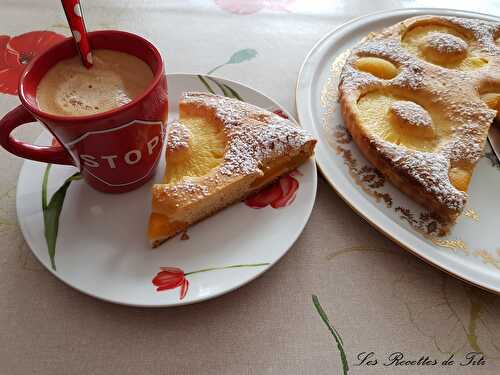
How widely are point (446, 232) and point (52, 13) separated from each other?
57.6 inches

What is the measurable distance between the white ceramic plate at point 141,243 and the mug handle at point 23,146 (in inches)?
3.1

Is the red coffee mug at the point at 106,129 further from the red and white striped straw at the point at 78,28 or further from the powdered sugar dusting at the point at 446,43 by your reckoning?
the powdered sugar dusting at the point at 446,43

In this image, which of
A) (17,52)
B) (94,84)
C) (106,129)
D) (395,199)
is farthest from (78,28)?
(395,199)

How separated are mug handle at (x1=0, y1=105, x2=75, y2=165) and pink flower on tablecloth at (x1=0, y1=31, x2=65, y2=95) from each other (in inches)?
18.3

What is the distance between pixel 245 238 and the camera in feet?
2.85

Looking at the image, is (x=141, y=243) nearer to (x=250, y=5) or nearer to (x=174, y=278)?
(x=174, y=278)

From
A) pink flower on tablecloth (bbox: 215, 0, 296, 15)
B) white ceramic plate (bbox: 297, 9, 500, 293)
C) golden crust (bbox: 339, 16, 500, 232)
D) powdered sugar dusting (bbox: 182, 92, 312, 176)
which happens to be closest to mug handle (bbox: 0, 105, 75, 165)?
powdered sugar dusting (bbox: 182, 92, 312, 176)

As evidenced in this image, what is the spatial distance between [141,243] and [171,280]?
0.38 feet

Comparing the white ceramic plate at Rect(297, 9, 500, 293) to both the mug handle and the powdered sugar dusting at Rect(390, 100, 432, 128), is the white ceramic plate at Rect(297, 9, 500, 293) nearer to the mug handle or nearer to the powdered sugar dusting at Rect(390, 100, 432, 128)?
the powdered sugar dusting at Rect(390, 100, 432, 128)

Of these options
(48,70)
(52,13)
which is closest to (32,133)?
(48,70)

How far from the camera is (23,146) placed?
0.87 m

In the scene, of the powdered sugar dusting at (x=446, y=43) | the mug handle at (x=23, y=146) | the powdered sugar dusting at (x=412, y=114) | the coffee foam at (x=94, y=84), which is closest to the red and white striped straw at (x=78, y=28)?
the coffee foam at (x=94, y=84)

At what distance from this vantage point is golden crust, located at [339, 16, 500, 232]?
0.98m

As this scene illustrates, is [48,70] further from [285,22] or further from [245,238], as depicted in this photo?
[285,22]
